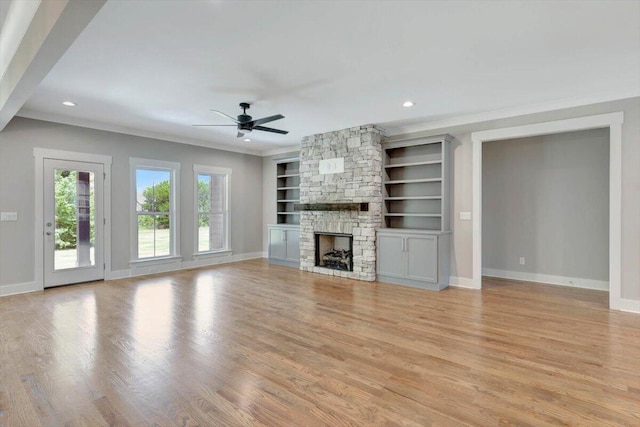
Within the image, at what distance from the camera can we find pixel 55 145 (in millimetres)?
5367

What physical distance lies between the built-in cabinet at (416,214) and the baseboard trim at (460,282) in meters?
0.15

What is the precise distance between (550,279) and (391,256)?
2.81m

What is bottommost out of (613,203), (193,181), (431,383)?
(431,383)

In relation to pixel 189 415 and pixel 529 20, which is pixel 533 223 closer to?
pixel 529 20

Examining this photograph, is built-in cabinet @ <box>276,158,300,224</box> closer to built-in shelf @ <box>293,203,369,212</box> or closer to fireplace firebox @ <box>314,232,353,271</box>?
built-in shelf @ <box>293,203,369,212</box>

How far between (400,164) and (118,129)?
5.32 metres

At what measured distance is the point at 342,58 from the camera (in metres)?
3.27

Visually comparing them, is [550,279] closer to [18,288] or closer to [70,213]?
[70,213]

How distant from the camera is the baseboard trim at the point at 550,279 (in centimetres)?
524

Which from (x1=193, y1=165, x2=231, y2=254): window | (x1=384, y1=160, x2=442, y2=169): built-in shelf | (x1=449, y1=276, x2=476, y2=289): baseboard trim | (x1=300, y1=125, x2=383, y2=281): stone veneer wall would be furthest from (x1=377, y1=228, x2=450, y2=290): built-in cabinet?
(x1=193, y1=165, x2=231, y2=254): window

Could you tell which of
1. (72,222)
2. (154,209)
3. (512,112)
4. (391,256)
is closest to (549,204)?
(512,112)

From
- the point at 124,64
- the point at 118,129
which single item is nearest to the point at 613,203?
the point at 124,64

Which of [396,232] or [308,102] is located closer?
[308,102]

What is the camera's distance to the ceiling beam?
6.12 feet
